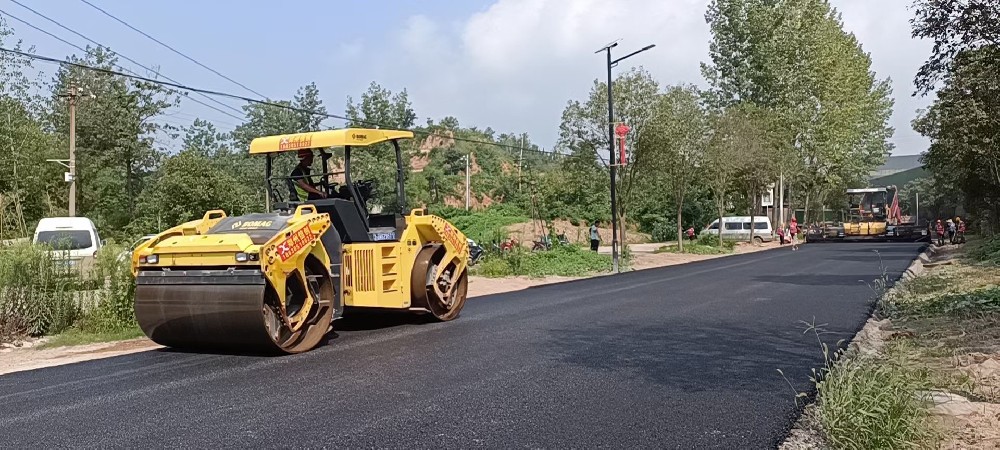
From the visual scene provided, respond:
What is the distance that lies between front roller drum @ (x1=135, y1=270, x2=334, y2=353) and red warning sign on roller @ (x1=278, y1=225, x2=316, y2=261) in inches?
13.1

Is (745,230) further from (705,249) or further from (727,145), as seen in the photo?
(727,145)

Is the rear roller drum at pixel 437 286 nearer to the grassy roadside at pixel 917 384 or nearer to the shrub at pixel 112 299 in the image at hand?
the shrub at pixel 112 299

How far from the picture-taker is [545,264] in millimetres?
22906

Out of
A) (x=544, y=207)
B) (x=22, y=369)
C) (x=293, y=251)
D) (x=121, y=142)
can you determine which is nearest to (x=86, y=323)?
(x=22, y=369)

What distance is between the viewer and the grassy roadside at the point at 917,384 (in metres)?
4.86

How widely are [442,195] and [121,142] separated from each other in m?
23.9

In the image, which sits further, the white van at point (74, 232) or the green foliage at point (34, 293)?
the white van at point (74, 232)

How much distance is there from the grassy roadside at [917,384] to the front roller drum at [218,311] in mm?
4848

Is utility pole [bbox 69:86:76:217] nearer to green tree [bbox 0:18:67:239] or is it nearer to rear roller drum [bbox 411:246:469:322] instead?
green tree [bbox 0:18:67:239]

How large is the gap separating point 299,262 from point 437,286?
9.55 ft

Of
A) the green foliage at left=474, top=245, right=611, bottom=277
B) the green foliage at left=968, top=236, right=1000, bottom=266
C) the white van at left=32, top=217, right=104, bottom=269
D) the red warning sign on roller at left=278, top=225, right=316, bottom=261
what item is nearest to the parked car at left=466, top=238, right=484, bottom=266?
the green foliage at left=474, top=245, right=611, bottom=277

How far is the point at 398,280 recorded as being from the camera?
10195 mm

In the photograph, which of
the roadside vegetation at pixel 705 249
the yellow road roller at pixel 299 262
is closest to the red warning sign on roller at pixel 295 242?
the yellow road roller at pixel 299 262

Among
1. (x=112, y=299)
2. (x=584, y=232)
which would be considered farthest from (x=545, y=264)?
(x=584, y=232)
